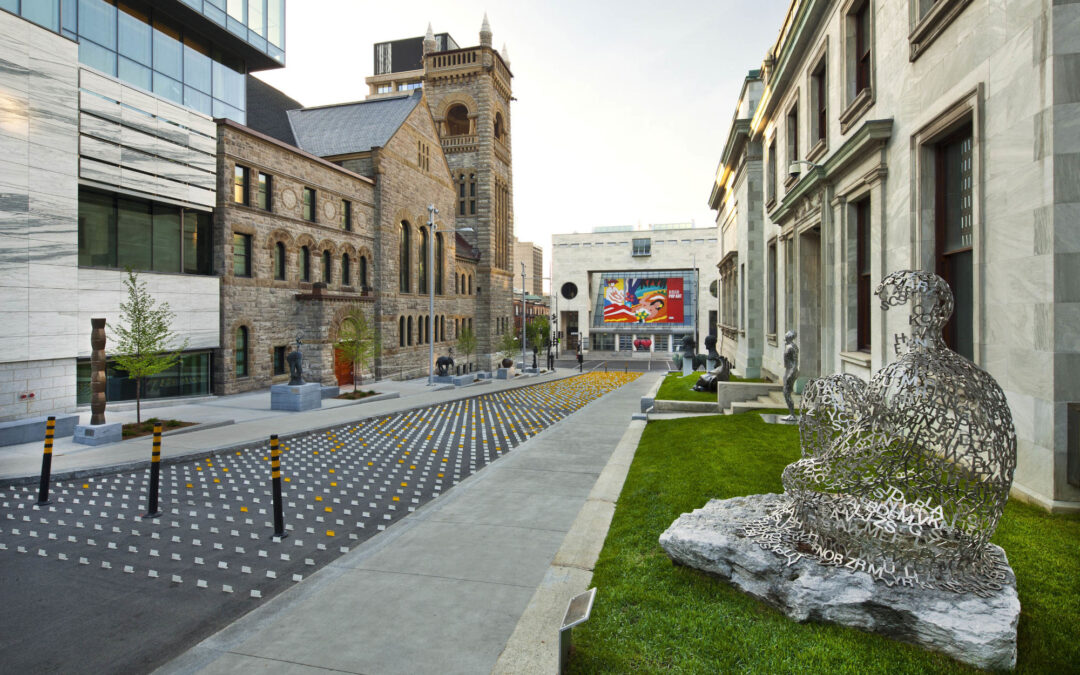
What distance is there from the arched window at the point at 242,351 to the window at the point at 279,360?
5.55 ft

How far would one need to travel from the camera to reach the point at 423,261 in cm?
4178

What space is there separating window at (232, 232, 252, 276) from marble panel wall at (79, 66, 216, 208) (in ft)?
7.15

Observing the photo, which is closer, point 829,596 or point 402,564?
point 829,596

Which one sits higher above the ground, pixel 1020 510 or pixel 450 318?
pixel 450 318

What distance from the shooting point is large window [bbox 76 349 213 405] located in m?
19.6

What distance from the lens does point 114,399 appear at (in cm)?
2098

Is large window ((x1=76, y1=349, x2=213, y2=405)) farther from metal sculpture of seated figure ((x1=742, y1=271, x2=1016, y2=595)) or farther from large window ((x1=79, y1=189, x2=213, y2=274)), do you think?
metal sculpture of seated figure ((x1=742, y1=271, x2=1016, y2=595))

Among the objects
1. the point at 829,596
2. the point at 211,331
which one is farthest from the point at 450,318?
the point at 829,596

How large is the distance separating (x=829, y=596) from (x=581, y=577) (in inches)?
92.3

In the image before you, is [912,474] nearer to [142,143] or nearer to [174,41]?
[142,143]

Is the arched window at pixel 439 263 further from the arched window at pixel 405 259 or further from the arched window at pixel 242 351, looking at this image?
the arched window at pixel 242 351

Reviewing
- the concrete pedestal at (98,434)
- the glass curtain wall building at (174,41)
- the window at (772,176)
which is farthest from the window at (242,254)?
the window at (772,176)

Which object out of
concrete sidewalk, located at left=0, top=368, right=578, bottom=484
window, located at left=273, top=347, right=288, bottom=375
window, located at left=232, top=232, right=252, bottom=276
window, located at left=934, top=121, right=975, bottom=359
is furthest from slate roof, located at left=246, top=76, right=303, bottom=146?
window, located at left=934, top=121, right=975, bottom=359

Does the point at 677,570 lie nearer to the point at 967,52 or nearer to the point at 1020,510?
the point at 1020,510
